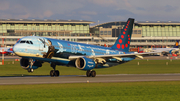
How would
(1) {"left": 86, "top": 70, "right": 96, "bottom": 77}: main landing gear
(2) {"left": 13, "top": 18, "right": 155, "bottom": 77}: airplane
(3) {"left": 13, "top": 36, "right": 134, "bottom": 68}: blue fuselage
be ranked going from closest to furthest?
(3) {"left": 13, "top": 36, "right": 134, "bottom": 68}: blue fuselage
(2) {"left": 13, "top": 18, "right": 155, "bottom": 77}: airplane
(1) {"left": 86, "top": 70, "right": 96, "bottom": 77}: main landing gear

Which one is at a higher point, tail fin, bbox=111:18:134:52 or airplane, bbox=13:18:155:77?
tail fin, bbox=111:18:134:52

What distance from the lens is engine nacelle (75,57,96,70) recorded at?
42375 millimetres

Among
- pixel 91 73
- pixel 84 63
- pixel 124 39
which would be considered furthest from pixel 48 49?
pixel 124 39

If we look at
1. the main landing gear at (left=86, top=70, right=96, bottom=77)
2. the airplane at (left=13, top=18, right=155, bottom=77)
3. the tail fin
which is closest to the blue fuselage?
the airplane at (left=13, top=18, right=155, bottom=77)

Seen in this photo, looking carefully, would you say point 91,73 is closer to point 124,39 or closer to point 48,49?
point 48,49

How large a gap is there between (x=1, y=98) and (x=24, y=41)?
17.7m

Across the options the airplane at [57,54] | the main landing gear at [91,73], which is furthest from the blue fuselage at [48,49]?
the main landing gear at [91,73]

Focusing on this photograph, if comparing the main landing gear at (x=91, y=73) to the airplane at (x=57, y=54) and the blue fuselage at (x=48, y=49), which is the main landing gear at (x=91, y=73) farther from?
the blue fuselage at (x=48, y=49)

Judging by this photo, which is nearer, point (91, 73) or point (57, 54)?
point (57, 54)

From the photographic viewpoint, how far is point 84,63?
42438 millimetres

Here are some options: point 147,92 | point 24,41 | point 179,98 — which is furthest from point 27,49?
point 179,98

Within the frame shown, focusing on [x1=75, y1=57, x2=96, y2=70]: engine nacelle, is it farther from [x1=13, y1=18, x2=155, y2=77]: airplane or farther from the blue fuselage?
the blue fuselage

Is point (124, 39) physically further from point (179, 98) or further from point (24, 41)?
point (179, 98)

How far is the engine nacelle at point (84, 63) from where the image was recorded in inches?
1668
